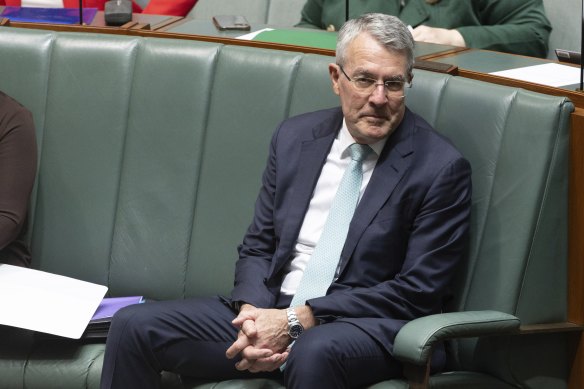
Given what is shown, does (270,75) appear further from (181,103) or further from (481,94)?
(481,94)

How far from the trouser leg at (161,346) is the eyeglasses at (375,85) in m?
0.61

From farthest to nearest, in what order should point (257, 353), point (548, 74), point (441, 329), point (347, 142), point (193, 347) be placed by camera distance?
point (548, 74) < point (347, 142) < point (193, 347) < point (257, 353) < point (441, 329)

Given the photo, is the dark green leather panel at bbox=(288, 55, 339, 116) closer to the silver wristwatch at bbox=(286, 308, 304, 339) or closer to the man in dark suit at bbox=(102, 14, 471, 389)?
the man in dark suit at bbox=(102, 14, 471, 389)

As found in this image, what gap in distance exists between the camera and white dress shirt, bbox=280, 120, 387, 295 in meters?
2.40

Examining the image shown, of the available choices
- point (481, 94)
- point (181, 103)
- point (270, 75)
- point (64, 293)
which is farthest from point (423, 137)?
point (64, 293)

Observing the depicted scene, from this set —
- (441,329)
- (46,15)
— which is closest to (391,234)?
(441,329)

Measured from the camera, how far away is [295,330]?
225cm

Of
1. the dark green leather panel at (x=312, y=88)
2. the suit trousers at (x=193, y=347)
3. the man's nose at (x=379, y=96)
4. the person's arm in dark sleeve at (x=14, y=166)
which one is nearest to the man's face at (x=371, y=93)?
the man's nose at (x=379, y=96)

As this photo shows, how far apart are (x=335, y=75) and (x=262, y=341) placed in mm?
649

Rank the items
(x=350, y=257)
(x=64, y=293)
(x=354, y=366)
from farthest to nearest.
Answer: (x=64, y=293)
(x=350, y=257)
(x=354, y=366)

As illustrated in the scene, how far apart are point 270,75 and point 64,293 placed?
756 millimetres

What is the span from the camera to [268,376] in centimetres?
233

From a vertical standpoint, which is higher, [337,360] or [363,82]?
[363,82]

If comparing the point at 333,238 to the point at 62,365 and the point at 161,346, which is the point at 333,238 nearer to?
the point at 161,346
